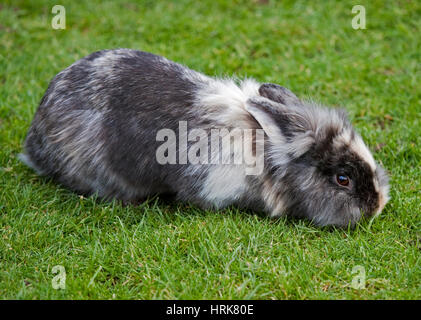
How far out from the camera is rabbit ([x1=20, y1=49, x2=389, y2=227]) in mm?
4246

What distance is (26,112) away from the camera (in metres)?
5.86

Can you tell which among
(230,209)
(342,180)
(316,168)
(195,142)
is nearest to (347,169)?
(342,180)

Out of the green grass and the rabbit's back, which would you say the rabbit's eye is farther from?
the rabbit's back

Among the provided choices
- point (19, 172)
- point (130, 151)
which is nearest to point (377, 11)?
point (130, 151)

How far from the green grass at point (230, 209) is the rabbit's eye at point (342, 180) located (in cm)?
38

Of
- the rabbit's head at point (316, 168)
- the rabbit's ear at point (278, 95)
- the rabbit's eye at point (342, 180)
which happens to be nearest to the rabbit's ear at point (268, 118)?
the rabbit's head at point (316, 168)

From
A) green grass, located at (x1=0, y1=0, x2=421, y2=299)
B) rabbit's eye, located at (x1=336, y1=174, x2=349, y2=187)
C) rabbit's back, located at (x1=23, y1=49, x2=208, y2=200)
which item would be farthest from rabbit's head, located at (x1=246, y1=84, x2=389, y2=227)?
rabbit's back, located at (x1=23, y1=49, x2=208, y2=200)

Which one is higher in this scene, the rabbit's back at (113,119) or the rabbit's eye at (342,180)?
the rabbit's back at (113,119)

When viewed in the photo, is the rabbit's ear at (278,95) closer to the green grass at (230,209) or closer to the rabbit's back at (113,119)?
the rabbit's back at (113,119)

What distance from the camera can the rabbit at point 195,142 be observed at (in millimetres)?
4246

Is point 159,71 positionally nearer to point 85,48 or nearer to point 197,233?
point 197,233

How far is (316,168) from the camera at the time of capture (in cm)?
425

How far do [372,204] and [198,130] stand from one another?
150 centimetres

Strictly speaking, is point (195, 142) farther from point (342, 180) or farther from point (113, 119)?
point (342, 180)
